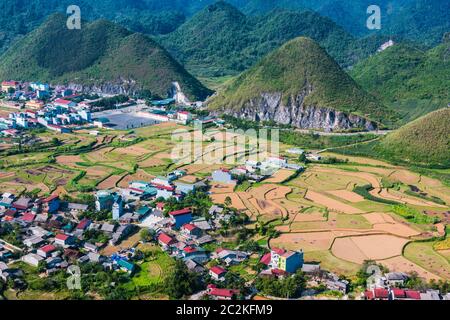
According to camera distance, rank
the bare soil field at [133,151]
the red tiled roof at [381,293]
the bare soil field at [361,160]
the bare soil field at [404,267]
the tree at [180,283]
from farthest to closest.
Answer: the bare soil field at [133,151]
the bare soil field at [361,160]
the bare soil field at [404,267]
the tree at [180,283]
the red tiled roof at [381,293]

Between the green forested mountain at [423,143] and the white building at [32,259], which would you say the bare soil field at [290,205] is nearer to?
the white building at [32,259]

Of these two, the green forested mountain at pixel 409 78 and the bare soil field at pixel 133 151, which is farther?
the green forested mountain at pixel 409 78

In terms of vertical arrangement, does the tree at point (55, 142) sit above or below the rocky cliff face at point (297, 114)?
below

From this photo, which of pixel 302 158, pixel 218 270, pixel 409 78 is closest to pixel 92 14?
pixel 409 78

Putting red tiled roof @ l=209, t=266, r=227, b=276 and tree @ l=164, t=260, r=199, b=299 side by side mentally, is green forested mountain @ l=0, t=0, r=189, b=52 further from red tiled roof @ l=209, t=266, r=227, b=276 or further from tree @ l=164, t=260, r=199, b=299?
tree @ l=164, t=260, r=199, b=299

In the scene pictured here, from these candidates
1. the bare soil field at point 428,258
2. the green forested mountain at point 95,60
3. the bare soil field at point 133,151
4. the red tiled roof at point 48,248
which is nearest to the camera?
the bare soil field at point 428,258

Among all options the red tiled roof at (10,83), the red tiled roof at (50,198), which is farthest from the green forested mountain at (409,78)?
the red tiled roof at (10,83)

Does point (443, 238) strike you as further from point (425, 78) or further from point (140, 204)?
point (425, 78)

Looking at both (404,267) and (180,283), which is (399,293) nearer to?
(404,267)

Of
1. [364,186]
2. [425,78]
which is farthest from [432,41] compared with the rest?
[364,186]
